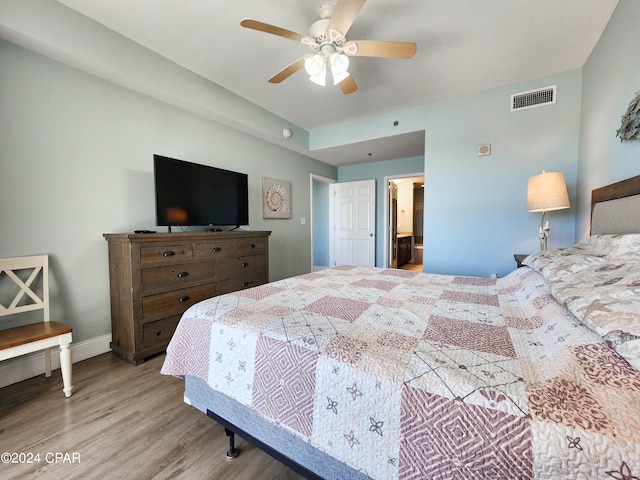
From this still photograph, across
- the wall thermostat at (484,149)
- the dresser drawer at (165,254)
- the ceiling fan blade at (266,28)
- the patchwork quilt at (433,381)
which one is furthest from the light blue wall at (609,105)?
the dresser drawer at (165,254)

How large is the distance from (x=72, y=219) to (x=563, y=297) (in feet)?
10.2

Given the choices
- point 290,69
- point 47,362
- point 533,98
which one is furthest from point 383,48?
point 47,362

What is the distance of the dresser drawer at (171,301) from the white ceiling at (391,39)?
211cm

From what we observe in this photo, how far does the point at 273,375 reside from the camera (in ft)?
3.11

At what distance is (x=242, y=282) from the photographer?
9.50ft

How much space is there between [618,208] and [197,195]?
3.26 metres

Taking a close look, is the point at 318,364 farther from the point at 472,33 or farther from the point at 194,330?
the point at 472,33

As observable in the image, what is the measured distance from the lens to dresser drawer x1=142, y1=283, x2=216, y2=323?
82.7 inches

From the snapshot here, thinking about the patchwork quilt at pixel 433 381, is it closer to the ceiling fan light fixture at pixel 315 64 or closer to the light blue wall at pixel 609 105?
the light blue wall at pixel 609 105

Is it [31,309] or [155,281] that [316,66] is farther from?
[31,309]

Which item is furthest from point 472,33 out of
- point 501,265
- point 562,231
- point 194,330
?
point 194,330

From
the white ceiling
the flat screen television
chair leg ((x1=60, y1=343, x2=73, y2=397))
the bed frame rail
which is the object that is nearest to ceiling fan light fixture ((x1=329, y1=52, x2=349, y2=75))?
the white ceiling

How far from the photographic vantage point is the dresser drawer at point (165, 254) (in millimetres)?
2065

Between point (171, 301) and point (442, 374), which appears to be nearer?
point (442, 374)
